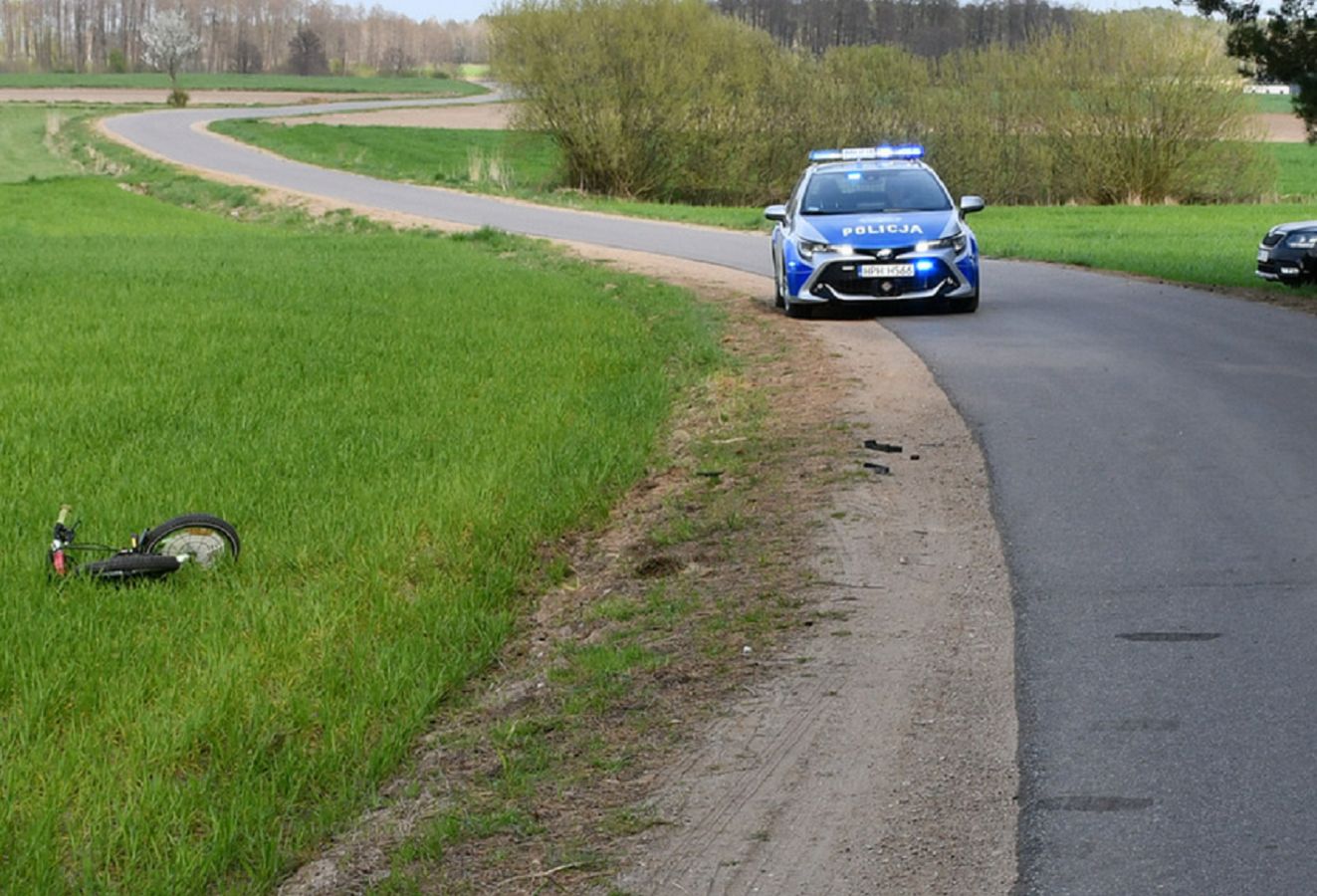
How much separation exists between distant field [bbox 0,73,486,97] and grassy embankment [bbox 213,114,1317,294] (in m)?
54.7

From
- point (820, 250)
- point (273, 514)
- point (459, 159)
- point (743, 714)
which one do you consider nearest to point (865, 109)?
point (459, 159)

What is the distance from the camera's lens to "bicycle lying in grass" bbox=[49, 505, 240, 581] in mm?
7410

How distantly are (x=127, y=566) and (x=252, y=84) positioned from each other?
5649 inches

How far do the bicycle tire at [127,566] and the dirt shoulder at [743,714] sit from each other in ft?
4.94

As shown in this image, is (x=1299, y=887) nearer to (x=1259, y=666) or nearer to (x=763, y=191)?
(x=1259, y=666)

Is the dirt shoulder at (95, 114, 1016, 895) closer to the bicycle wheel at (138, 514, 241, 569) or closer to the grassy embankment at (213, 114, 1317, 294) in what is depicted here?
the bicycle wheel at (138, 514, 241, 569)

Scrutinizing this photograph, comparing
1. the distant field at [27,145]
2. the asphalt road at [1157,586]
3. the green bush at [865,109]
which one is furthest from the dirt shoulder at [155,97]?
the asphalt road at [1157,586]

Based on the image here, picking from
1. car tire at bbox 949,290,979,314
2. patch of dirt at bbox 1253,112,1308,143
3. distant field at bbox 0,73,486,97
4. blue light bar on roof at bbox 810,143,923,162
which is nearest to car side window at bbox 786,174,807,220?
blue light bar on roof at bbox 810,143,923,162

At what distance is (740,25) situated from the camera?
56.3 metres

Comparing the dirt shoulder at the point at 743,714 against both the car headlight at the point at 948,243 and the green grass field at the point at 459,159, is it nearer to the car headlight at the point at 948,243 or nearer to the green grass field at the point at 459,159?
the car headlight at the point at 948,243

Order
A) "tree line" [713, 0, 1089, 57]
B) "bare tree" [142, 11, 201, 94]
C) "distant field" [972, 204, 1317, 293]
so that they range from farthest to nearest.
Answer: "bare tree" [142, 11, 201, 94] → "tree line" [713, 0, 1089, 57] → "distant field" [972, 204, 1317, 293]

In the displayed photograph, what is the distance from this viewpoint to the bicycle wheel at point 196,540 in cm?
759

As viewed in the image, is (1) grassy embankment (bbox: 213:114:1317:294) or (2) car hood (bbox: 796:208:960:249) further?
(1) grassy embankment (bbox: 213:114:1317:294)

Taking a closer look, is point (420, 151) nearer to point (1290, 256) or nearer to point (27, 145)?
point (27, 145)
